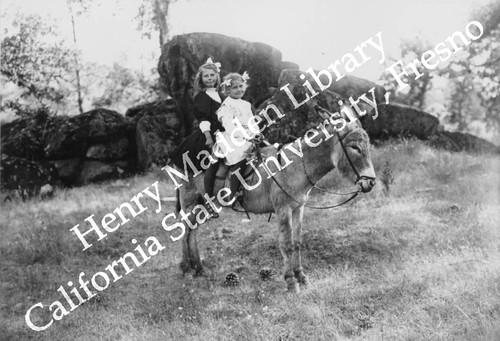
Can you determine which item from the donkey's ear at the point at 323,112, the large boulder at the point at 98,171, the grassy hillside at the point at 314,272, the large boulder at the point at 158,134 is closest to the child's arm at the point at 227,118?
the donkey's ear at the point at 323,112

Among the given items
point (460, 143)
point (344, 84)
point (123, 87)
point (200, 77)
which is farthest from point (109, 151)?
point (460, 143)

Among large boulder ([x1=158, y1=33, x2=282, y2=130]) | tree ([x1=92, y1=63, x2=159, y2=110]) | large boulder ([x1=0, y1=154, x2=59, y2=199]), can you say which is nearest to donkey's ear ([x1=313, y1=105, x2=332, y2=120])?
large boulder ([x1=158, y1=33, x2=282, y2=130])

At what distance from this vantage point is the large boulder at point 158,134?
17578 mm

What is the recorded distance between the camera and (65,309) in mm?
7125

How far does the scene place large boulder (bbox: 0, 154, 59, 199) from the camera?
16000mm

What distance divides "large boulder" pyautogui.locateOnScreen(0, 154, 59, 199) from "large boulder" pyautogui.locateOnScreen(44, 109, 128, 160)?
126 cm

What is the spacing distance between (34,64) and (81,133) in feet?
16.1

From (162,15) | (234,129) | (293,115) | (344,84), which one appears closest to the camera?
(234,129)

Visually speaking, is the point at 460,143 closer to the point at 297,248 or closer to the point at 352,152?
the point at 297,248

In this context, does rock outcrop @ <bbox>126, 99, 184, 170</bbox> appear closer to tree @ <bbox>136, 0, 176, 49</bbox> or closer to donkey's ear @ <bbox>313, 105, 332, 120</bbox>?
tree @ <bbox>136, 0, 176, 49</bbox>

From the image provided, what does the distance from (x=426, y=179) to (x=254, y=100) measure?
26.8ft

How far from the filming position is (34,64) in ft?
66.5

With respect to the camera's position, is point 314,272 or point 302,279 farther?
point 314,272

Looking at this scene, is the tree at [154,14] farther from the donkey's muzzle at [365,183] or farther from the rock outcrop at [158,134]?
the donkey's muzzle at [365,183]
